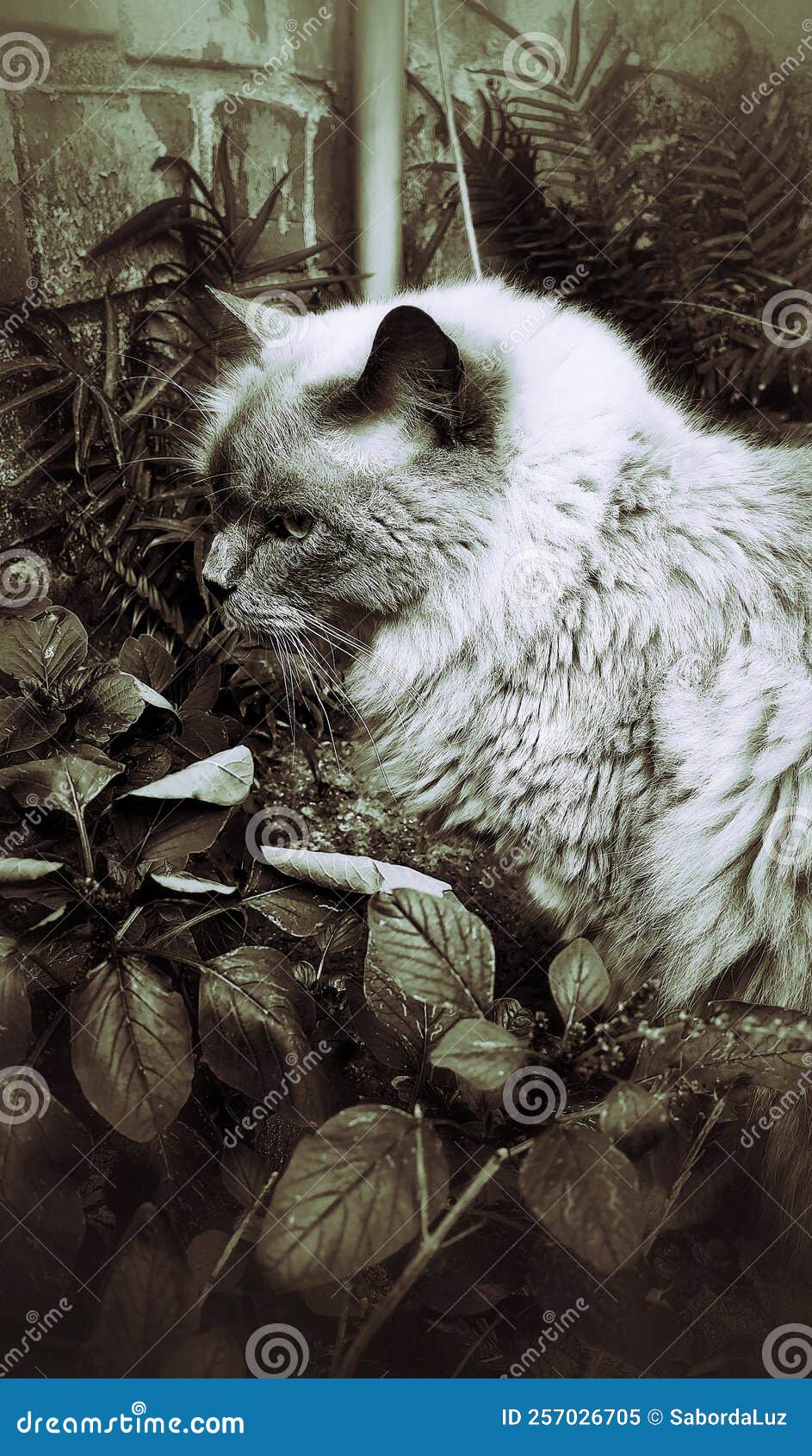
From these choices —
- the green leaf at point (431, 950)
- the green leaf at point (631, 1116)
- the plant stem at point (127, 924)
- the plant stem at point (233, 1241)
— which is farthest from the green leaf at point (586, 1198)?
the plant stem at point (127, 924)

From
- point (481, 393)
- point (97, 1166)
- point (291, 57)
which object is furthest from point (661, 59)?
point (97, 1166)

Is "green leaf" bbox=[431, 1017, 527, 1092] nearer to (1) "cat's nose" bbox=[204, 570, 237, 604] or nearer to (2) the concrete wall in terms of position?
(1) "cat's nose" bbox=[204, 570, 237, 604]

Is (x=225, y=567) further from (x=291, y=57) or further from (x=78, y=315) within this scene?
(x=291, y=57)

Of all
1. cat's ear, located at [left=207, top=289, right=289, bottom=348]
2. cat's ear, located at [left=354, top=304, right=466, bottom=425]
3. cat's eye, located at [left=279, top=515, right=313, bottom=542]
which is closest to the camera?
cat's ear, located at [left=354, top=304, right=466, bottom=425]

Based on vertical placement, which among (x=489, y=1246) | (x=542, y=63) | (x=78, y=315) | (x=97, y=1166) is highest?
(x=542, y=63)

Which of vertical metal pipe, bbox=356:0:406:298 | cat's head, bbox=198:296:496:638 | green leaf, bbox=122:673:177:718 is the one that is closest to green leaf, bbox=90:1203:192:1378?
green leaf, bbox=122:673:177:718

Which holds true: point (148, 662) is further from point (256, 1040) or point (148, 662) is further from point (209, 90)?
point (209, 90)
